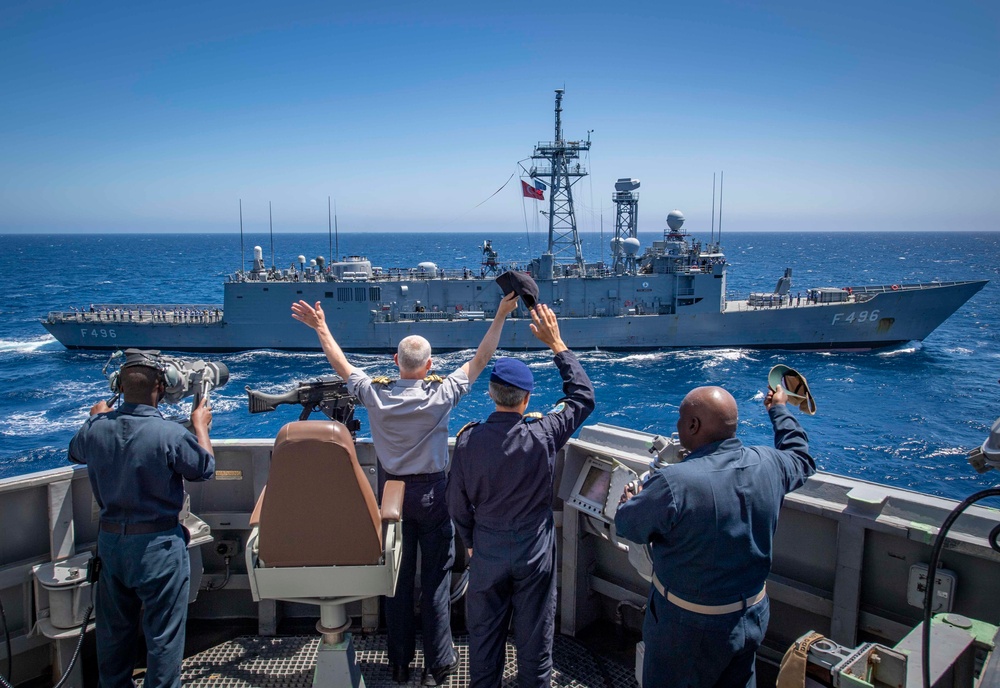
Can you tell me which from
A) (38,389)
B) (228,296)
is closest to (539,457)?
(38,389)

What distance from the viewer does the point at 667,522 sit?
2305 mm

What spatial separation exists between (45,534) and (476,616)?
2776mm

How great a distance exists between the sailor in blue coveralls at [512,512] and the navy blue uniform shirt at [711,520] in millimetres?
548

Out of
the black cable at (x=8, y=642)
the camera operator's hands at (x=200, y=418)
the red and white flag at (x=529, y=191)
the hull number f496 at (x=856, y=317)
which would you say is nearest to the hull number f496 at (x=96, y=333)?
the red and white flag at (x=529, y=191)

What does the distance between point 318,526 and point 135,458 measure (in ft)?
3.60

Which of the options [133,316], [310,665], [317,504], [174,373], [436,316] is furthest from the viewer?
Answer: [133,316]

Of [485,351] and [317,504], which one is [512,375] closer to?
[485,351]

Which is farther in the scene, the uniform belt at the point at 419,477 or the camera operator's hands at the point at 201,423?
the uniform belt at the point at 419,477

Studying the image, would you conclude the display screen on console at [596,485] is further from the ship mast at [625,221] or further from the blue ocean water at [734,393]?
the ship mast at [625,221]

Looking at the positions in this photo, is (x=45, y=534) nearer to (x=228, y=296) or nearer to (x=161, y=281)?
(x=228, y=296)

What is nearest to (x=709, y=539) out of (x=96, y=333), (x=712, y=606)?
(x=712, y=606)

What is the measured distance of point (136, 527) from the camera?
304 cm

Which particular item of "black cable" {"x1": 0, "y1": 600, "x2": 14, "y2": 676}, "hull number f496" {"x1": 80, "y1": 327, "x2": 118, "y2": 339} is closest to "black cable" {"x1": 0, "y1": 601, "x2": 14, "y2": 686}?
"black cable" {"x1": 0, "y1": 600, "x2": 14, "y2": 676}

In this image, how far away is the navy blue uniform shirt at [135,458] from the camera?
9.77 ft
